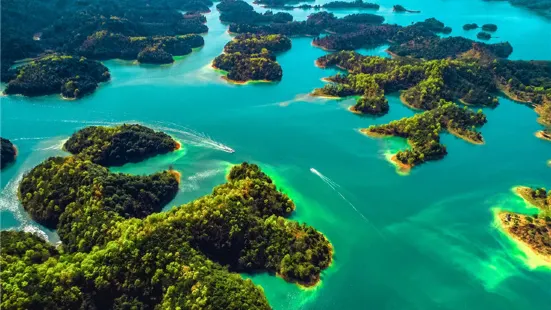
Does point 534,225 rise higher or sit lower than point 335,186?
lower

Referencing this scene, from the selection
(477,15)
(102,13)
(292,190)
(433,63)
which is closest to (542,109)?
(433,63)

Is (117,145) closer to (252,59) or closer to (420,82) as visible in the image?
(252,59)

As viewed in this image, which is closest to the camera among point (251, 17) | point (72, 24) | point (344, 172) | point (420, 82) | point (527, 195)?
point (527, 195)

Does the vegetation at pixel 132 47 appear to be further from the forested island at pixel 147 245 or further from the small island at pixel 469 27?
the small island at pixel 469 27

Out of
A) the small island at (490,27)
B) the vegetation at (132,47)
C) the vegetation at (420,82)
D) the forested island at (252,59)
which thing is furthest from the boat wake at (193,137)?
the small island at (490,27)

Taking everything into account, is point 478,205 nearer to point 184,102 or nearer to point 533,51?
point 184,102

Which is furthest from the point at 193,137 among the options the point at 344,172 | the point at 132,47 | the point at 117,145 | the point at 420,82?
the point at 132,47
